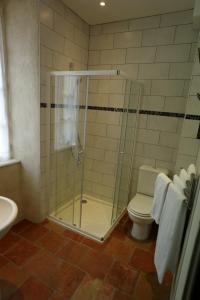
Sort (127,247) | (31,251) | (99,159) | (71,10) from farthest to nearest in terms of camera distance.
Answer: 1. (99,159)
2. (71,10)
3. (127,247)
4. (31,251)

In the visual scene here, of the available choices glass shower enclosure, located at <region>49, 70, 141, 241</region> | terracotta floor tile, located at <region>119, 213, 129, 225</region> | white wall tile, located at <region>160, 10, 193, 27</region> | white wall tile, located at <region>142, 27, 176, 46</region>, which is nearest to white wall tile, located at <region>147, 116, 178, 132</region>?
glass shower enclosure, located at <region>49, 70, 141, 241</region>

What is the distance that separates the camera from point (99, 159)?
2846mm

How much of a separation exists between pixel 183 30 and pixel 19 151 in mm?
2458

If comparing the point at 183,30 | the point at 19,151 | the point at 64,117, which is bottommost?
the point at 19,151

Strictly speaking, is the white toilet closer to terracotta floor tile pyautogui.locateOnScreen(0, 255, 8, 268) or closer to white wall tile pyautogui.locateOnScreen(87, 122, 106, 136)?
white wall tile pyautogui.locateOnScreen(87, 122, 106, 136)

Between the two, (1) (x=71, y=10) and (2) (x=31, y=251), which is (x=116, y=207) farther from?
(1) (x=71, y=10)

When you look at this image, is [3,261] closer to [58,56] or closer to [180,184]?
[180,184]

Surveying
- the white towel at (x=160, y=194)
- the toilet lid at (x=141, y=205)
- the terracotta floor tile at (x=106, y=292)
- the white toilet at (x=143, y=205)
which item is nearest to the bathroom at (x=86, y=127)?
the terracotta floor tile at (x=106, y=292)

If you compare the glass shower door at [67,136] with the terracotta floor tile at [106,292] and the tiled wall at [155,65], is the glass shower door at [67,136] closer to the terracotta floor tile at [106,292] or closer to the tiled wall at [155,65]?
the tiled wall at [155,65]

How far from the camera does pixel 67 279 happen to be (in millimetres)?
1644

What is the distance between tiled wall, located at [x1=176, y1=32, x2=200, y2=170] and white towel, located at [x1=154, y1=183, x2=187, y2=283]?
950 mm

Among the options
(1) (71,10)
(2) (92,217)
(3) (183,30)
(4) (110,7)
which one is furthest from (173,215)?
(1) (71,10)

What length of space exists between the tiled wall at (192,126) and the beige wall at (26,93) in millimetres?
1700

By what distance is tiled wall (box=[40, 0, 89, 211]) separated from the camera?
1.98 meters
